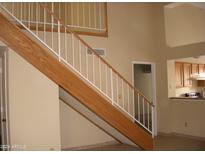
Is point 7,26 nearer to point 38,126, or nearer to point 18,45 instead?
point 18,45

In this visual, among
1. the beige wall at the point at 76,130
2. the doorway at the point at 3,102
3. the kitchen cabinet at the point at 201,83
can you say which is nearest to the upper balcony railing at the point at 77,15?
the doorway at the point at 3,102

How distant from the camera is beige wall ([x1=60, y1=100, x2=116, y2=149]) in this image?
5699 millimetres

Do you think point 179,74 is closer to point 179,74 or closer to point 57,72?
point 179,74

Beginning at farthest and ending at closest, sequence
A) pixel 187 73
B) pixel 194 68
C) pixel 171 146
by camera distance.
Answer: pixel 194 68, pixel 187 73, pixel 171 146

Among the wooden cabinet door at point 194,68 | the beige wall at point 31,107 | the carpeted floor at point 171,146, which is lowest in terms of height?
the carpeted floor at point 171,146

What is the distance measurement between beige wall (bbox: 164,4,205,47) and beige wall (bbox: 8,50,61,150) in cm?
428

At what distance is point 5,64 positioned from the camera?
4.13 m

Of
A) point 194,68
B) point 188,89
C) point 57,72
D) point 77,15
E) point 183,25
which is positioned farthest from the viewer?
point 188,89

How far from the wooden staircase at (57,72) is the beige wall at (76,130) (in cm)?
144

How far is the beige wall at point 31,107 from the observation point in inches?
161

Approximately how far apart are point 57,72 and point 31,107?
2.44 feet

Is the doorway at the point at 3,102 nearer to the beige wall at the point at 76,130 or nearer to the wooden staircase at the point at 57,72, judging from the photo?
the wooden staircase at the point at 57,72

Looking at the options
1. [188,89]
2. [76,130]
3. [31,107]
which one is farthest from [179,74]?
[31,107]

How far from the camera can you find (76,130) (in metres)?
5.87
